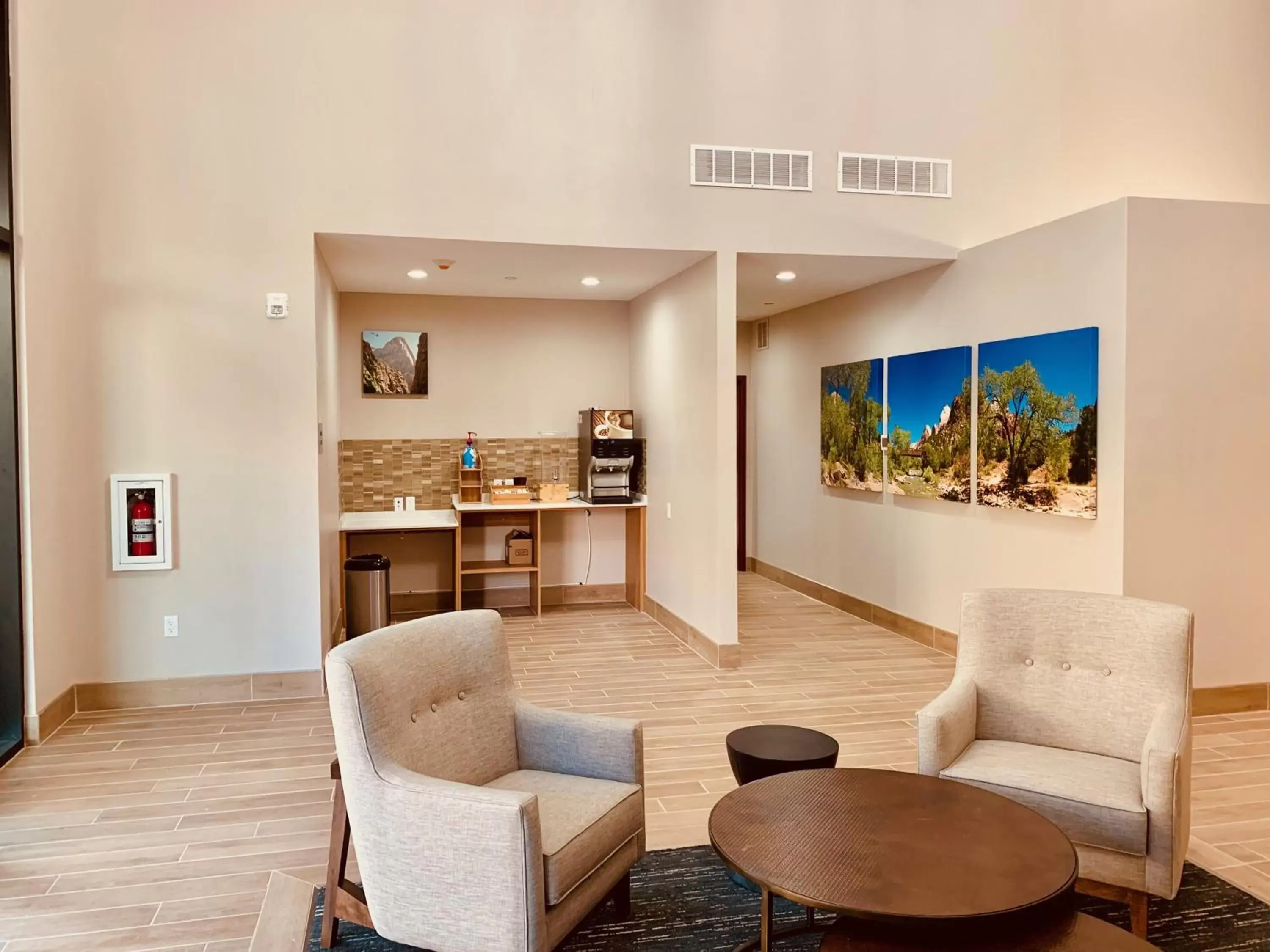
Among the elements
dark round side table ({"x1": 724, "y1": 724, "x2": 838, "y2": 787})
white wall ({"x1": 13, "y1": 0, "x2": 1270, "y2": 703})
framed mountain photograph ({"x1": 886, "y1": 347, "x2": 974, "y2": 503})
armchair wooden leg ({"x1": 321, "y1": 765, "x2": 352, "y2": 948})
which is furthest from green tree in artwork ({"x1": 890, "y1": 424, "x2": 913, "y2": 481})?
armchair wooden leg ({"x1": 321, "y1": 765, "x2": 352, "y2": 948})

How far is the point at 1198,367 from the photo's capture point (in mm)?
4770

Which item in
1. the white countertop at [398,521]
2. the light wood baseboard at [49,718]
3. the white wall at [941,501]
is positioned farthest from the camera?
the white countertop at [398,521]

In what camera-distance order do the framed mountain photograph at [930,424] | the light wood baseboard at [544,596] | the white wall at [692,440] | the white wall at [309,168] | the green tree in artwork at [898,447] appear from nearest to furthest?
the white wall at [309,168] → the white wall at [692,440] → the framed mountain photograph at [930,424] → the green tree in artwork at [898,447] → the light wood baseboard at [544,596]

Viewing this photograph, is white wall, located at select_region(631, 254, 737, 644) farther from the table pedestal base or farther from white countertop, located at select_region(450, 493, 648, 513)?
the table pedestal base

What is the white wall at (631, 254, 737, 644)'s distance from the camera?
5.92 metres

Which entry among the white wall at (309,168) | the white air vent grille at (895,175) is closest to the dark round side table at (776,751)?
the white wall at (309,168)

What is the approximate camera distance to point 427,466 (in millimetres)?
7910

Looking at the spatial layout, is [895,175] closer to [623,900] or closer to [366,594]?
[366,594]

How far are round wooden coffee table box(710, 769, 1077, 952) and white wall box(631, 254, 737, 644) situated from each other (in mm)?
3220

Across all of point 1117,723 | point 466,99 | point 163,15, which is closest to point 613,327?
point 466,99

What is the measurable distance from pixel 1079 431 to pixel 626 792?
11.1ft

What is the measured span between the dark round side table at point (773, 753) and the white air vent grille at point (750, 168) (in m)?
3.56

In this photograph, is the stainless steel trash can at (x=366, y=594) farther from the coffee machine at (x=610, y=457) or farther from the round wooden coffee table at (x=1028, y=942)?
the round wooden coffee table at (x=1028, y=942)

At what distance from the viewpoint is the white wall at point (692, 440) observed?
5922 millimetres
